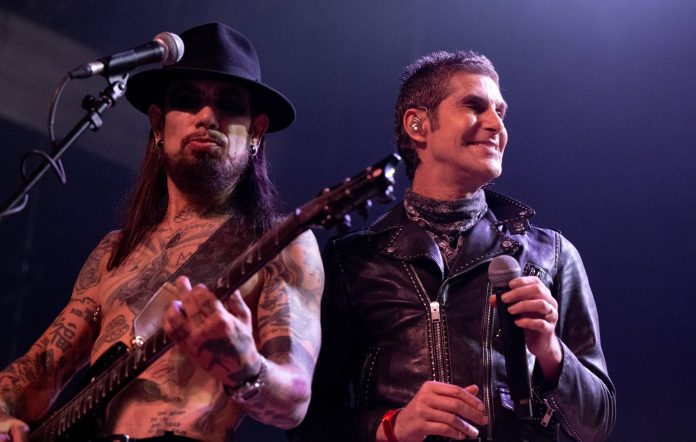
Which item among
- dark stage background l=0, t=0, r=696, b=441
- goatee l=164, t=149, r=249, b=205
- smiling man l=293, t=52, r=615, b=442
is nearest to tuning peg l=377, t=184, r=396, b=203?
smiling man l=293, t=52, r=615, b=442

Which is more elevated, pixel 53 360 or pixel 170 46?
pixel 170 46

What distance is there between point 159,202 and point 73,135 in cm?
98

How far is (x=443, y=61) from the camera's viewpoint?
3.49m

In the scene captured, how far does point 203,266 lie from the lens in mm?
2793

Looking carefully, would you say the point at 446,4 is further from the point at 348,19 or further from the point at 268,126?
the point at 268,126

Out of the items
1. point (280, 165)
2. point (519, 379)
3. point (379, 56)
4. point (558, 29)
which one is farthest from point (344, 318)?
point (558, 29)

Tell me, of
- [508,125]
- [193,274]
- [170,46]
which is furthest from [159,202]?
[508,125]

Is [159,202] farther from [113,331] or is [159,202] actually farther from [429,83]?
[429,83]

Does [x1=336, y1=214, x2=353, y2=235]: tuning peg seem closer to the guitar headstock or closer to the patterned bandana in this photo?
the guitar headstock

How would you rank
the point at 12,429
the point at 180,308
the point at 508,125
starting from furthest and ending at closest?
the point at 508,125, the point at 12,429, the point at 180,308

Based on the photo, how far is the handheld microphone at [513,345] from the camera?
2328 mm

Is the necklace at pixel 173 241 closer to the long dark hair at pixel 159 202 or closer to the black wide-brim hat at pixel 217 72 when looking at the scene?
the long dark hair at pixel 159 202

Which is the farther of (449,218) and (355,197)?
(449,218)

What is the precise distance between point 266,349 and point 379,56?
270 cm
